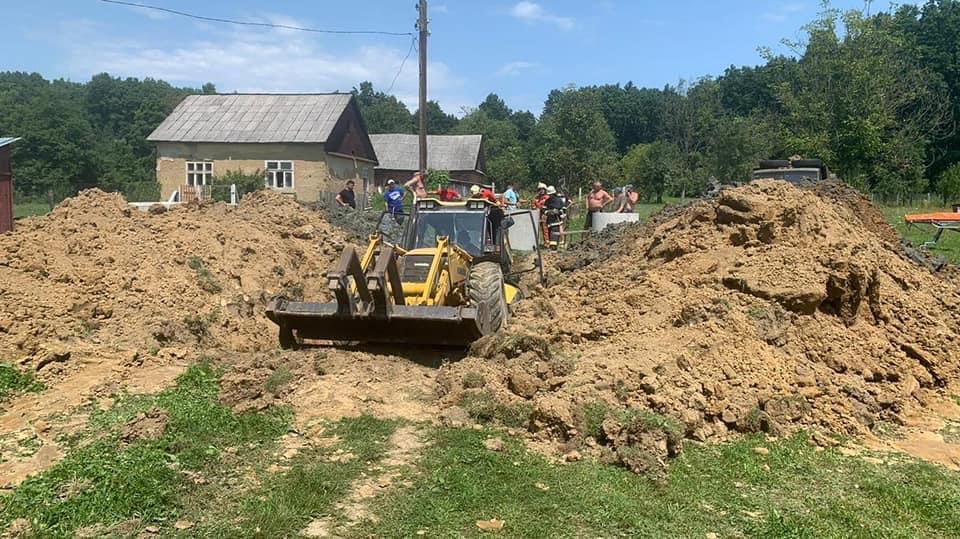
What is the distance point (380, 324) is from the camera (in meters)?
8.15

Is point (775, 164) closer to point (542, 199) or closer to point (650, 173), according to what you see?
point (542, 199)

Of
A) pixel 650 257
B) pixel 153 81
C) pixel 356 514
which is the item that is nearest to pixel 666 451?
pixel 356 514

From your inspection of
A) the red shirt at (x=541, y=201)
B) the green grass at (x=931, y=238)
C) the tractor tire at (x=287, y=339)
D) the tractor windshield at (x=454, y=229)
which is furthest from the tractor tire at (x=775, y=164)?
the tractor tire at (x=287, y=339)

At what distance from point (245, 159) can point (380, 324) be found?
28.3 metres

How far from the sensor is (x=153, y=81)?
367ft

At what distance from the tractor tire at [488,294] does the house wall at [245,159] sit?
26.4 m

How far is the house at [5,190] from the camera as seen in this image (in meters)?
13.4

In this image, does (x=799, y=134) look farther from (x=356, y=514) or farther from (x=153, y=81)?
Answer: (x=153, y=81)

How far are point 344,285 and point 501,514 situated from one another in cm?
340

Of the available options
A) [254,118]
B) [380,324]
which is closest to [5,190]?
[380,324]

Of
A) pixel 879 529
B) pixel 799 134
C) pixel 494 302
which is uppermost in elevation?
pixel 799 134

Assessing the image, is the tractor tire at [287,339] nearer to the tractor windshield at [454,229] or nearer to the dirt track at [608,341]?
the dirt track at [608,341]

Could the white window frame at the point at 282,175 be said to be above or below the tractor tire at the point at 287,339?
above

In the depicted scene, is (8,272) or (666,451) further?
(8,272)
